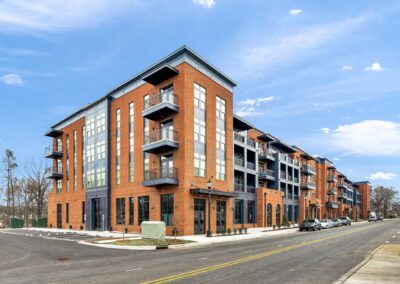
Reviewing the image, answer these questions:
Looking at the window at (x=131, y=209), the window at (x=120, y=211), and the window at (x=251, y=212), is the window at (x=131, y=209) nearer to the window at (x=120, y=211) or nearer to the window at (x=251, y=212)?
the window at (x=120, y=211)

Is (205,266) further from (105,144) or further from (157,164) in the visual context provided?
(105,144)

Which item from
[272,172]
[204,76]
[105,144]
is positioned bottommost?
A: [272,172]

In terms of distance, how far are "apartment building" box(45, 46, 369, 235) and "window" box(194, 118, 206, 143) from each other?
0.11m

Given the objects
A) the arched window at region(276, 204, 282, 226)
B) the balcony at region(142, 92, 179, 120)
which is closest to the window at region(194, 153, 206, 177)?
the balcony at region(142, 92, 179, 120)

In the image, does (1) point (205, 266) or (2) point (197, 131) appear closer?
(1) point (205, 266)

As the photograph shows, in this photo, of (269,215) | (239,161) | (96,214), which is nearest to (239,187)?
(239,161)

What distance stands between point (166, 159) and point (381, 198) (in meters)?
168

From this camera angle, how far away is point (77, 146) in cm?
5694

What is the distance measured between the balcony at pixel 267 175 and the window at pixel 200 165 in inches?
955

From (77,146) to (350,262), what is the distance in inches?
1891

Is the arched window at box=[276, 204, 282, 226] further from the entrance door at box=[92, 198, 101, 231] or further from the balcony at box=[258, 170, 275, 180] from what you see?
the entrance door at box=[92, 198, 101, 231]

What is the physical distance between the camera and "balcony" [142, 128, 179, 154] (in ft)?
119

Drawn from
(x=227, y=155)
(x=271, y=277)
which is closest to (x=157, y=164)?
(x=227, y=155)

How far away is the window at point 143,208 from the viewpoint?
133 feet
